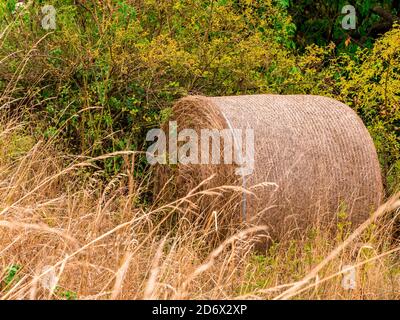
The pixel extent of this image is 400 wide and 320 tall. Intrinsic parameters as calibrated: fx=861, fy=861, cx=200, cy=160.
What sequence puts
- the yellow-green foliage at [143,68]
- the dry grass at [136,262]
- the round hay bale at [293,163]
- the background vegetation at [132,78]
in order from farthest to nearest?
1. the yellow-green foliage at [143,68]
2. the background vegetation at [132,78]
3. the round hay bale at [293,163]
4. the dry grass at [136,262]

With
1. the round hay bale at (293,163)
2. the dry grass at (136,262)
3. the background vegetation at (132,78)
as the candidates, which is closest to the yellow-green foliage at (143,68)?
the background vegetation at (132,78)

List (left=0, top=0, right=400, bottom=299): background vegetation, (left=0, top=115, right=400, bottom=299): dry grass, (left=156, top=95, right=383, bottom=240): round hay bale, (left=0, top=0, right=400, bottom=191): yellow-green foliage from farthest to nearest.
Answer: (left=0, top=0, right=400, bottom=191): yellow-green foliage, (left=0, top=0, right=400, bottom=299): background vegetation, (left=156, top=95, right=383, bottom=240): round hay bale, (left=0, top=115, right=400, bottom=299): dry grass

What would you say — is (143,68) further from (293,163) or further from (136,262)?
(136,262)

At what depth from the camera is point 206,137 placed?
271 inches

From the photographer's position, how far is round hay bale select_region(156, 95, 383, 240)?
6395mm

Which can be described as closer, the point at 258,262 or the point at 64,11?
the point at 258,262

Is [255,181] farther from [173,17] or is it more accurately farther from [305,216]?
[173,17]

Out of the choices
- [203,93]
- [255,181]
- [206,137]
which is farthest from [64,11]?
[255,181]

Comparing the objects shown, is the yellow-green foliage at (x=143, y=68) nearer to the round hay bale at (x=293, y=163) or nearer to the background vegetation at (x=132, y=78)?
the background vegetation at (x=132, y=78)

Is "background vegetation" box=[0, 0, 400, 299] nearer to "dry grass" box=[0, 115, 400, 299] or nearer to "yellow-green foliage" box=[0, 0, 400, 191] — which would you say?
"yellow-green foliage" box=[0, 0, 400, 191]

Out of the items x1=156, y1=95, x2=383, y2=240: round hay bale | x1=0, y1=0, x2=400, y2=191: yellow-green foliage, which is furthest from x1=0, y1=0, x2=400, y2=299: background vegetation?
x1=156, y1=95, x2=383, y2=240: round hay bale

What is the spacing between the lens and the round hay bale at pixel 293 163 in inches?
252
